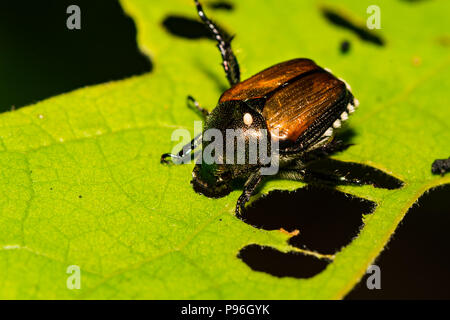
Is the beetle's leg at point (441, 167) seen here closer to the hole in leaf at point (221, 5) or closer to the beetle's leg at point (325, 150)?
the beetle's leg at point (325, 150)

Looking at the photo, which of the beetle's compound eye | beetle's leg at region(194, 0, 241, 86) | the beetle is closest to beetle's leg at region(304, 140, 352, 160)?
the beetle

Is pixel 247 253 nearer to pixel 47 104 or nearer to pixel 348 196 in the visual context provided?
pixel 348 196

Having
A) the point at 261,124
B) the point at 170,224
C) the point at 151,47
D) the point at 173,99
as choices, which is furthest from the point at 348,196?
the point at 151,47

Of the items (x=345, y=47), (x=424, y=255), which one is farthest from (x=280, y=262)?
(x=345, y=47)

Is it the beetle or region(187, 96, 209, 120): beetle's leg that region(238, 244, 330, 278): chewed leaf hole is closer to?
the beetle

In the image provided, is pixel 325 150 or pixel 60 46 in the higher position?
pixel 60 46

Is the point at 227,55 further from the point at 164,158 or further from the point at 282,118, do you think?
the point at 164,158
